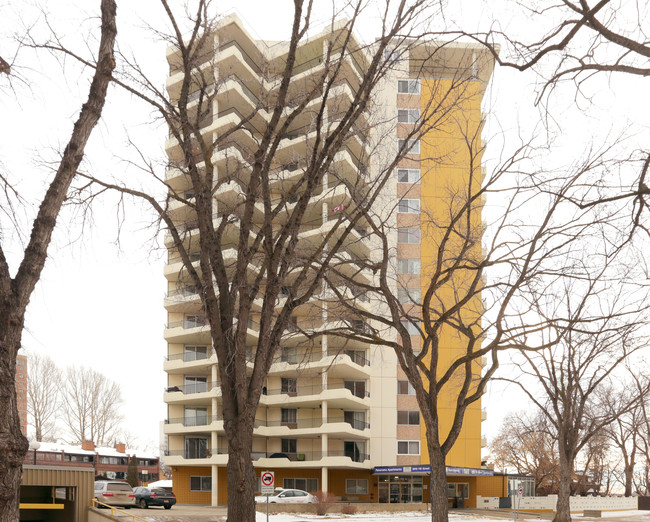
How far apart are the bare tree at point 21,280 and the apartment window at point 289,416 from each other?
44.8 metres

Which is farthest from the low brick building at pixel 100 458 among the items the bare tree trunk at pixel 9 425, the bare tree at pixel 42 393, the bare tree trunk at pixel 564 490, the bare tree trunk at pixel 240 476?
the bare tree trunk at pixel 9 425

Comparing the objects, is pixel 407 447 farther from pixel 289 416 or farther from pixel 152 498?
pixel 152 498

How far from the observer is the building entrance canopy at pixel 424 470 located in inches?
1807

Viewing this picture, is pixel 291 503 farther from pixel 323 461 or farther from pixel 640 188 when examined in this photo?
pixel 640 188

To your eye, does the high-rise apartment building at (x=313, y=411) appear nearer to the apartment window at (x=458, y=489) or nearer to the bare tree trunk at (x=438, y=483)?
the apartment window at (x=458, y=489)

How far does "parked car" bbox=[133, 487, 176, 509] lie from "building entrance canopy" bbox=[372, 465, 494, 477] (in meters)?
15.8

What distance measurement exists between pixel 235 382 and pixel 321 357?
129ft

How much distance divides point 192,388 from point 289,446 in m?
8.50

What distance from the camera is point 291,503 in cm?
3981

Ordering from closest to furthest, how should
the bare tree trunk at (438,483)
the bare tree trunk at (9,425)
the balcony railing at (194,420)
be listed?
the bare tree trunk at (9,425) → the bare tree trunk at (438,483) → the balcony railing at (194,420)

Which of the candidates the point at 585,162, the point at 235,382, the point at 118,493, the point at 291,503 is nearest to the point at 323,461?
the point at 291,503

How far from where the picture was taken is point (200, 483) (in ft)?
160

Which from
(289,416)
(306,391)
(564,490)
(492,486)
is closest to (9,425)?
(564,490)

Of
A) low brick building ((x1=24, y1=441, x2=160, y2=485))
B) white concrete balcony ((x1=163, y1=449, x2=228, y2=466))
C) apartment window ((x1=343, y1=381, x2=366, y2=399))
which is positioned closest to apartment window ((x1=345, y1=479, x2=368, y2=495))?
apartment window ((x1=343, y1=381, x2=366, y2=399))
